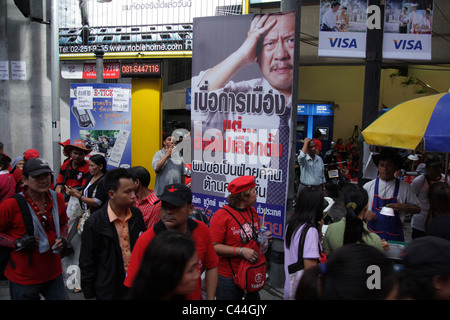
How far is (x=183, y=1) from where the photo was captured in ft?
37.7

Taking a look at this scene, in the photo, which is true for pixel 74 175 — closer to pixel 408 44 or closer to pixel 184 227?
pixel 184 227

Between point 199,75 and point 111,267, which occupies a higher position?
point 199,75

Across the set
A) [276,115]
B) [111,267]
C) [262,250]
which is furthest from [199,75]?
[111,267]

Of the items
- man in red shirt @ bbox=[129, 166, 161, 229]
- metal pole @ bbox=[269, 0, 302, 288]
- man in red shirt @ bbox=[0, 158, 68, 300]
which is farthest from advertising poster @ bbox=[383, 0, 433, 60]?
man in red shirt @ bbox=[0, 158, 68, 300]

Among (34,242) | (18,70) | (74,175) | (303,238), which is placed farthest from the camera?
(18,70)

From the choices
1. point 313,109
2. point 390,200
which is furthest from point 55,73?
point 313,109

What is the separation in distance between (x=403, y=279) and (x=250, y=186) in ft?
5.90

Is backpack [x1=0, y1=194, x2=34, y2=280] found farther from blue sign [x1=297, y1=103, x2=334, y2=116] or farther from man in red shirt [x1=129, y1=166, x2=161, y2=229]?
blue sign [x1=297, y1=103, x2=334, y2=116]

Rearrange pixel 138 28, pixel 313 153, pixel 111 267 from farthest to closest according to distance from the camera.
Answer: pixel 138 28 < pixel 313 153 < pixel 111 267

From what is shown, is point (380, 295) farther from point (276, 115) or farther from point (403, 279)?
point (276, 115)

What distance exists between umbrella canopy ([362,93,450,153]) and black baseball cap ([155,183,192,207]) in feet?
9.07

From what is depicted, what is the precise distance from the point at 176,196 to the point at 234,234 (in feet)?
3.04

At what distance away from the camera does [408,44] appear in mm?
6648

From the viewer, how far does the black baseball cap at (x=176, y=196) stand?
2928 mm
